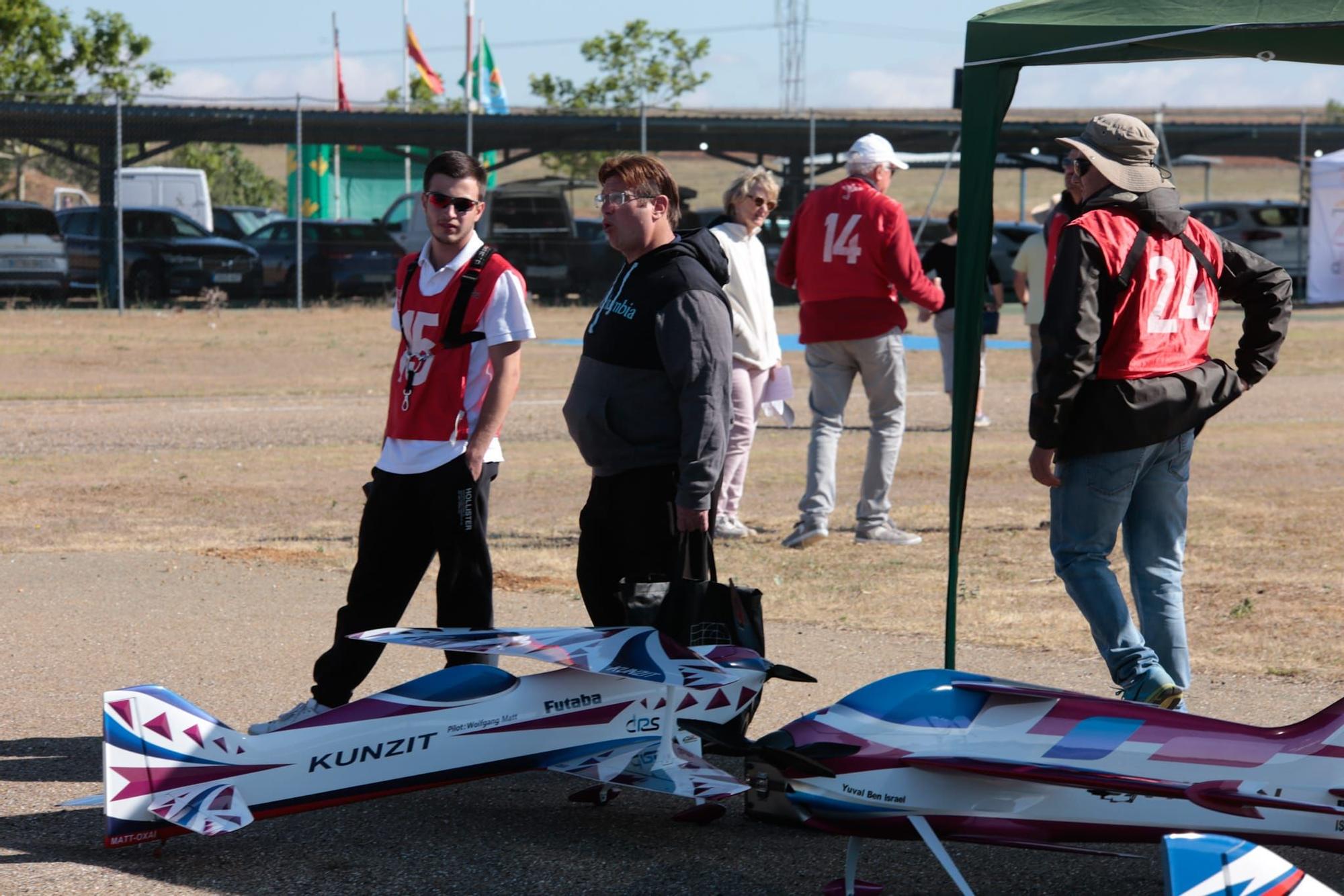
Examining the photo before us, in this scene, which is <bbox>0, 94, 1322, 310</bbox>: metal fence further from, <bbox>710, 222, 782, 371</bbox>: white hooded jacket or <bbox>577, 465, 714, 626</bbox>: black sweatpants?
<bbox>577, 465, 714, 626</bbox>: black sweatpants

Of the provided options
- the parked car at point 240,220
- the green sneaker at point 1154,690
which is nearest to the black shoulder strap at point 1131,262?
the green sneaker at point 1154,690

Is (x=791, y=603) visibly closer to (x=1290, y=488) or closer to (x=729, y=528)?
(x=729, y=528)

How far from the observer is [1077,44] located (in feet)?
15.0

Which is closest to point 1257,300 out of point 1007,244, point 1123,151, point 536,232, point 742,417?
point 1123,151

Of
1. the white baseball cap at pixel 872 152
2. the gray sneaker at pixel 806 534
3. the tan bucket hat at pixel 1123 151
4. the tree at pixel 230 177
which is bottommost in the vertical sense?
the gray sneaker at pixel 806 534

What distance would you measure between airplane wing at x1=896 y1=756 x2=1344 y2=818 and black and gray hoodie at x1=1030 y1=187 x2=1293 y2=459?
3.55 feet

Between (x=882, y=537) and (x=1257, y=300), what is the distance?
12.5 ft

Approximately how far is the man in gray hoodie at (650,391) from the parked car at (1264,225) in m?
26.5

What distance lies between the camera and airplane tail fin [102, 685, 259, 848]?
3834 millimetres

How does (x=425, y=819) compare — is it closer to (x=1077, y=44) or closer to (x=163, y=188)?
(x=1077, y=44)

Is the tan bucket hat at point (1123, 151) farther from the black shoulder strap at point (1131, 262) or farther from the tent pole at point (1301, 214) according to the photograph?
the tent pole at point (1301, 214)

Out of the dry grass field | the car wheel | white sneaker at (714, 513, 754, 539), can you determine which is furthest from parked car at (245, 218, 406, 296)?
white sneaker at (714, 513, 754, 539)

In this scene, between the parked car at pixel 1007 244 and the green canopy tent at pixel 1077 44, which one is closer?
the green canopy tent at pixel 1077 44

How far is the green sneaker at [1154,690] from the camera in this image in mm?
4340
